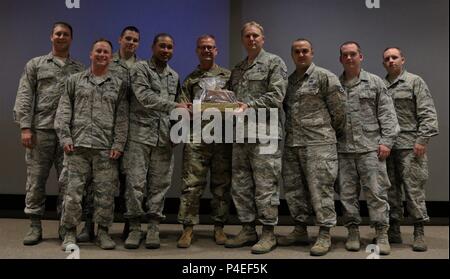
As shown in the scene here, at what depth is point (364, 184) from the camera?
313cm

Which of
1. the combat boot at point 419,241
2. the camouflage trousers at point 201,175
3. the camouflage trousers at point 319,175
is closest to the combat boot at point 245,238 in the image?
the camouflage trousers at point 201,175

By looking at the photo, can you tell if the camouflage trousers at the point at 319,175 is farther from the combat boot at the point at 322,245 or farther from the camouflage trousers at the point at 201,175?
the camouflage trousers at the point at 201,175

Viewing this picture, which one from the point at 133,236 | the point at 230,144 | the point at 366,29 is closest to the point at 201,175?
the point at 230,144

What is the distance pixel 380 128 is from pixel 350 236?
850 millimetres

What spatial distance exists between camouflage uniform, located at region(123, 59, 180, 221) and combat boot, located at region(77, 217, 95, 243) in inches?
15.8

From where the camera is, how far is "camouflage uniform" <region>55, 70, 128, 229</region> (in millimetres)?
2988

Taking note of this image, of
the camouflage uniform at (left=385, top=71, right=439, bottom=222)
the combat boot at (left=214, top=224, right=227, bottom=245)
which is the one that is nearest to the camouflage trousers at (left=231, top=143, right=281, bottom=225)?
the combat boot at (left=214, top=224, right=227, bottom=245)

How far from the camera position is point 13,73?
442 centimetres

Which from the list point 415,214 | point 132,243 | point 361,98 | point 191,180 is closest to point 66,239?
point 132,243

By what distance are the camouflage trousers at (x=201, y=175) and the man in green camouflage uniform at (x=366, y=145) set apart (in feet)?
2.85

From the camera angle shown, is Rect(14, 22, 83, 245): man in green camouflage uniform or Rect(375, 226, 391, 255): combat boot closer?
Rect(375, 226, 391, 255): combat boot

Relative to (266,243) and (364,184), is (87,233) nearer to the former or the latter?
(266,243)

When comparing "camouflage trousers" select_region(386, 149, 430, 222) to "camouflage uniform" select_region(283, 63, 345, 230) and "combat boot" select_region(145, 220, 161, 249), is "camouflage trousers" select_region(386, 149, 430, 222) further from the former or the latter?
"combat boot" select_region(145, 220, 161, 249)

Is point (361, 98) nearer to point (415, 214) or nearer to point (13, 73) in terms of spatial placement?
point (415, 214)
